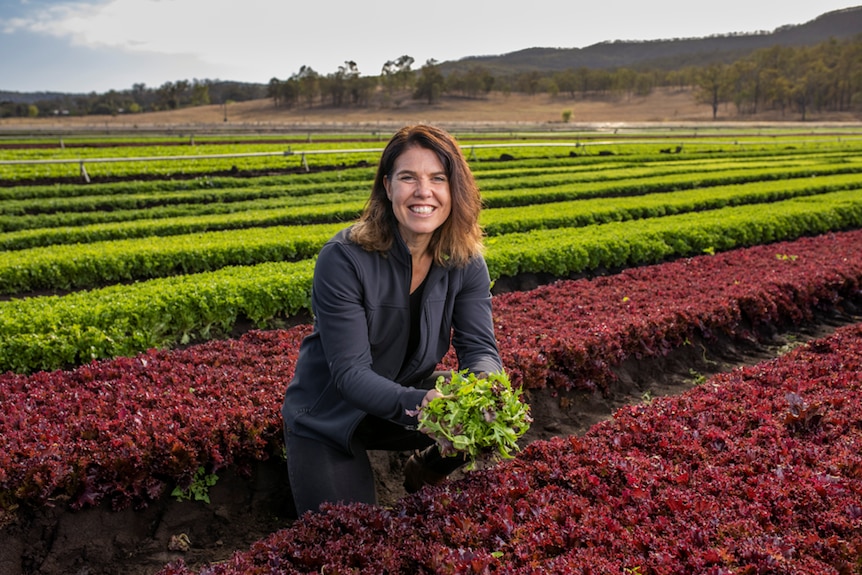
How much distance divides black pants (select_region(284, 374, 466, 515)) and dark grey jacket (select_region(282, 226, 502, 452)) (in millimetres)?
93

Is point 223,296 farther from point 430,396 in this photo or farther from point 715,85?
Answer: point 715,85

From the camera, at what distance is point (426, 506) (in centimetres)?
385

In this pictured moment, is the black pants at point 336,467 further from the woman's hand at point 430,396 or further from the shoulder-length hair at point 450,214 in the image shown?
the shoulder-length hair at point 450,214

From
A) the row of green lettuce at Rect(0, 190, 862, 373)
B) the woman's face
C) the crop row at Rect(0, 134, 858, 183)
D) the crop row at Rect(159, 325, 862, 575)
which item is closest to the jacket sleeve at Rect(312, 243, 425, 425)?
the woman's face

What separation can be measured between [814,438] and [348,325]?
3.30 meters

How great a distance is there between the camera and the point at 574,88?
177 m

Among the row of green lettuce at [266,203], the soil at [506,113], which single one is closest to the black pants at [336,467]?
the row of green lettuce at [266,203]

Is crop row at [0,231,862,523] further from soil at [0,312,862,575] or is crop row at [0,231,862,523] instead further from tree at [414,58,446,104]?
tree at [414,58,446,104]

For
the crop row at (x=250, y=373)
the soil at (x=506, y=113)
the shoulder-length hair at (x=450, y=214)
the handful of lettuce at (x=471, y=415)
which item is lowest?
the crop row at (x=250, y=373)

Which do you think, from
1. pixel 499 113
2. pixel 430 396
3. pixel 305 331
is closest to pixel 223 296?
pixel 305 331

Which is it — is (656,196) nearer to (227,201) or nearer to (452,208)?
(227,201)

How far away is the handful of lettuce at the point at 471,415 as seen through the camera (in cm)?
362

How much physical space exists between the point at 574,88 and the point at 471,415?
18473cm

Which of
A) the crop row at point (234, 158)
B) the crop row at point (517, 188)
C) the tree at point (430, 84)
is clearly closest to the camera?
the crop row at point (517, 188)
